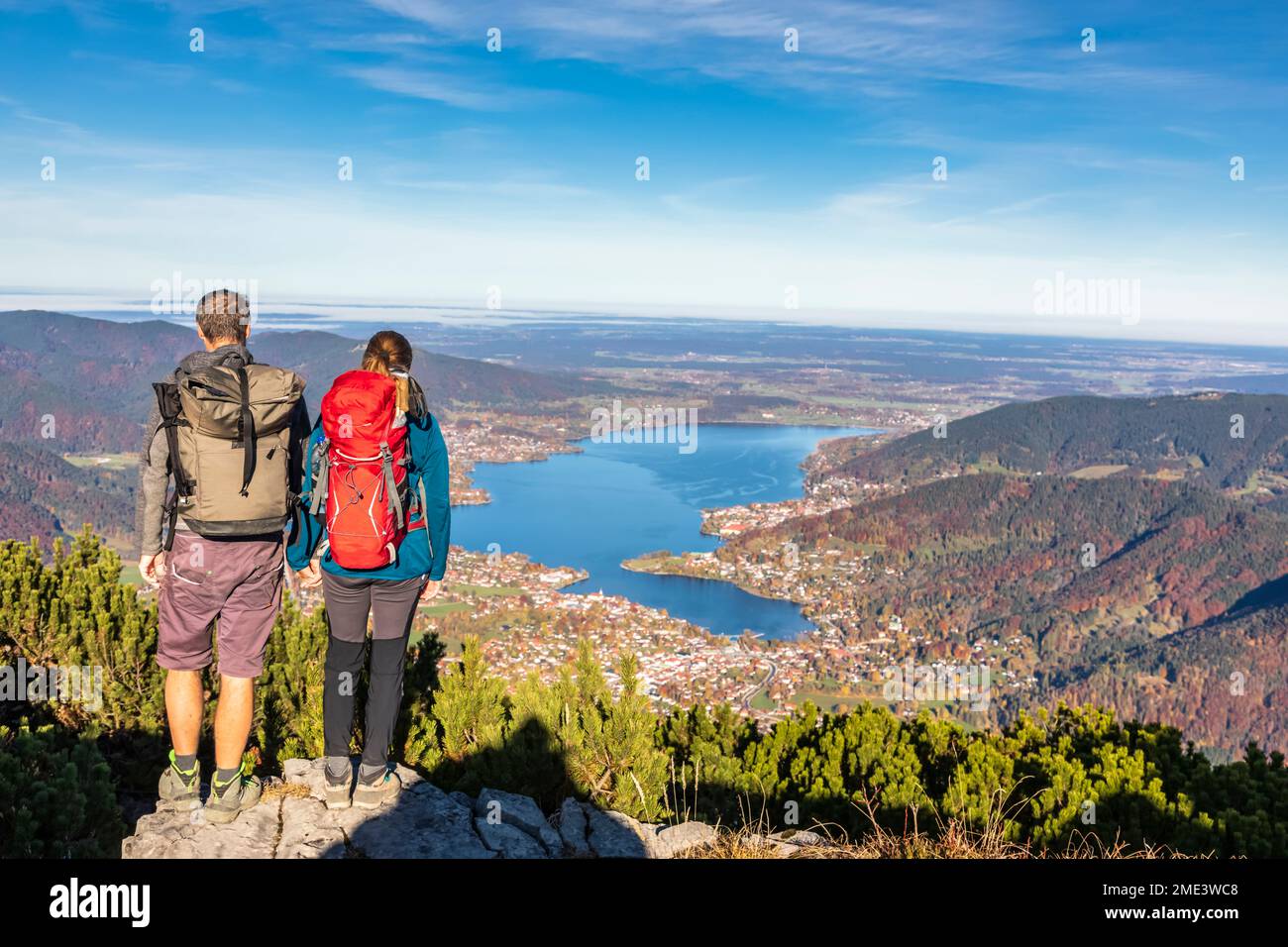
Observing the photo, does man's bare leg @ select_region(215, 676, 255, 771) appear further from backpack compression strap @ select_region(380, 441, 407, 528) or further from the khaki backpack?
backpack compression strap @ select_region(380, 441, 407, 528)

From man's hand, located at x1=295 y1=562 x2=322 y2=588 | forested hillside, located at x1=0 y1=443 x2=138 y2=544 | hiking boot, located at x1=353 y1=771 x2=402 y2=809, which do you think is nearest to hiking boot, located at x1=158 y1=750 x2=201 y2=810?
hiking boot, located at x1=353 y1=771 x2=402 y2=809

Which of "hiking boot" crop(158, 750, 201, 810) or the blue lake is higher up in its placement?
"hiking boot" crop(158, 750, 201, 810)

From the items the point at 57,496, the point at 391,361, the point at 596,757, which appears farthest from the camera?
the point at 57,496

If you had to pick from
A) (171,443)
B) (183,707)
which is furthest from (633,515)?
(171,443)

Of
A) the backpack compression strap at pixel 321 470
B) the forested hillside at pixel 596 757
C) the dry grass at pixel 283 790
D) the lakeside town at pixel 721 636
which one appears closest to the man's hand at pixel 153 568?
the backpack compression strap at pixel 321 470

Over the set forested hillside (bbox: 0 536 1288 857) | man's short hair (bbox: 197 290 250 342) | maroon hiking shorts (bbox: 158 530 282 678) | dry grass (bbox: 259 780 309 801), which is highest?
man's short hair (bbox: 197 290 250 342)

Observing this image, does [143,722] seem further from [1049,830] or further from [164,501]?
[1049,830]

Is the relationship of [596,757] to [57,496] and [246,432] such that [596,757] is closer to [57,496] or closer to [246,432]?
[246,432]
